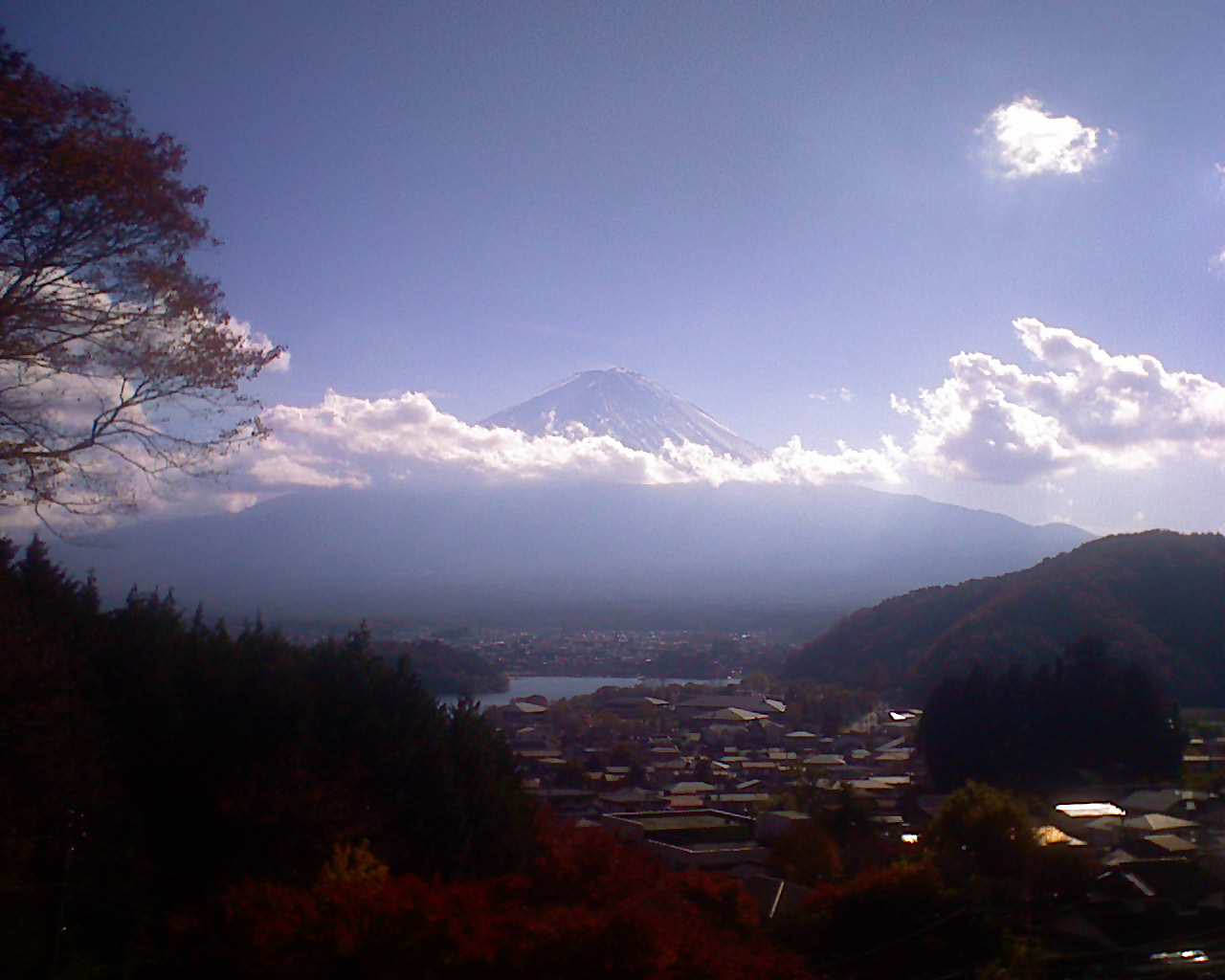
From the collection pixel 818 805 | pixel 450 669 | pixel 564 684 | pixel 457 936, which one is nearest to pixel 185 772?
pixel 457 936

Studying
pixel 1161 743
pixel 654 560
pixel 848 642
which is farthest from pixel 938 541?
pixel 1161 743

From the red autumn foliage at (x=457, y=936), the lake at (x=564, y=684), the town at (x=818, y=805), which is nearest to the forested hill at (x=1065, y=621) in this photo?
the town at (x=818, y=805)

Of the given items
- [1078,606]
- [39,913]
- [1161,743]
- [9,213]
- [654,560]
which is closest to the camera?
[39,913]

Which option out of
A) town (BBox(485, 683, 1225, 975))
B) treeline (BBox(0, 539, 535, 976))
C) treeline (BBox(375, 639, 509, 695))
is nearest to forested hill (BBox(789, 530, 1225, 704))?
town (BBox(485, 683, 1225, 975))

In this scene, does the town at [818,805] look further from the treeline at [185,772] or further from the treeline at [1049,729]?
→ the treeline at [185,772]

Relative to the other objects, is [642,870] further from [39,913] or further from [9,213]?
[9,213]

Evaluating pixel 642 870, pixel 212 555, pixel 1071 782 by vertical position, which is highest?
pixel 212 555

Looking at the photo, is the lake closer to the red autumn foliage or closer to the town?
the town
